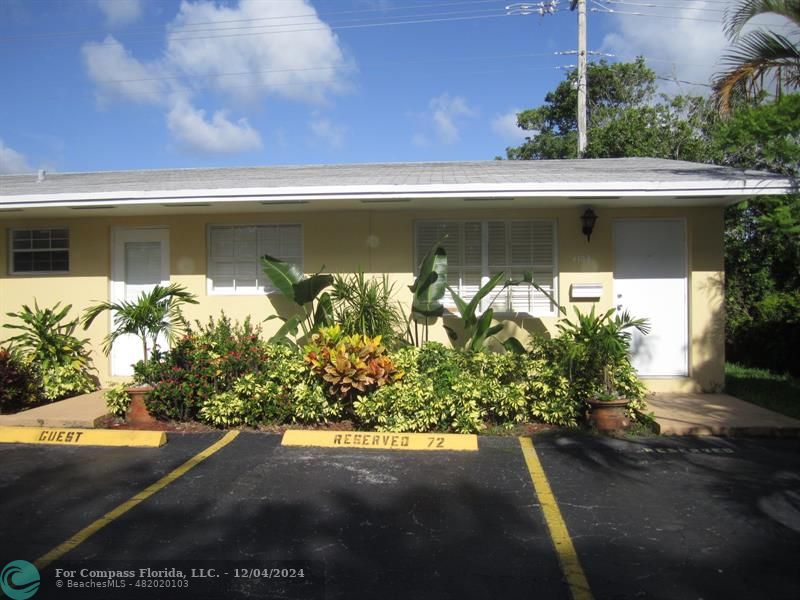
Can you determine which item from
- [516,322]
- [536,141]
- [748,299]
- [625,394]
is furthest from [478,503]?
[536,141]

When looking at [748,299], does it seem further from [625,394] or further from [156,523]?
[156,523]

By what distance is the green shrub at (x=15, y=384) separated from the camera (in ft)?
28.2

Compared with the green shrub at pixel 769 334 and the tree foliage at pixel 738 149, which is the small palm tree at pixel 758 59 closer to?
the tree foliage at pixel 738 149

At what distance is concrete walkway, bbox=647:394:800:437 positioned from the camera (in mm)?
7574

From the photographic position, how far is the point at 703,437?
7.53 metres

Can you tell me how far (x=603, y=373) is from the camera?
7.88m

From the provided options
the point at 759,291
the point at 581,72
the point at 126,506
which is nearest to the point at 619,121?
the point at 581,72

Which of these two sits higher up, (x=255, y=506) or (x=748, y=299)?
(x=748, y=299)

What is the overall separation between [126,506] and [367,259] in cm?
542

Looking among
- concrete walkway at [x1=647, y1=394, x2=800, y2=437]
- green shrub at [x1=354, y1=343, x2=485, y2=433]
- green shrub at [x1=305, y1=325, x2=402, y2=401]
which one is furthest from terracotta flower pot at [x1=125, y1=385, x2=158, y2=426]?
concrete walkway at [x1=647, y1=394, x2=800, y2=437]

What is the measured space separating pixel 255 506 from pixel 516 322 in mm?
5505

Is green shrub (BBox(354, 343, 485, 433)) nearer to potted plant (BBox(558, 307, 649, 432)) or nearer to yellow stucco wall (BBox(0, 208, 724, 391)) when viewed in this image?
potted plant (BBox(558, 307, 649, 432))

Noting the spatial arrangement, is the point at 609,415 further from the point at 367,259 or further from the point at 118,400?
the point at 118,400

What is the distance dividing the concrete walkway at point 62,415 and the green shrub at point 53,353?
15.0 inches
